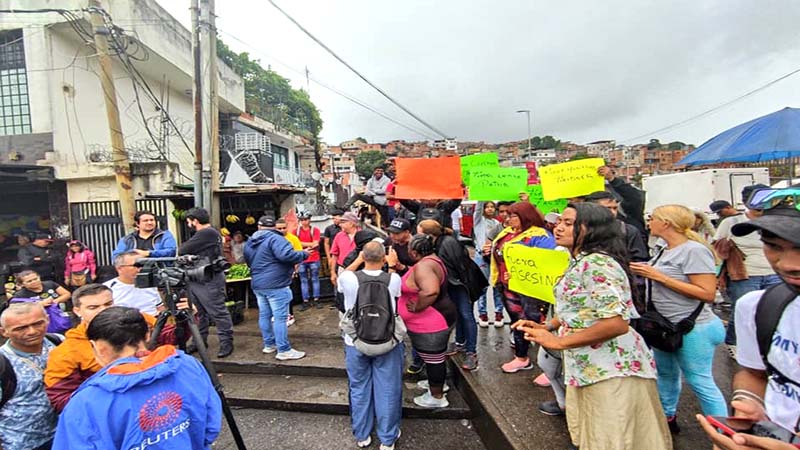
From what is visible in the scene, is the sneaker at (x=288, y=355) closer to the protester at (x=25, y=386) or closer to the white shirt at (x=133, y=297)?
the white shirt at (x=133, y=297)

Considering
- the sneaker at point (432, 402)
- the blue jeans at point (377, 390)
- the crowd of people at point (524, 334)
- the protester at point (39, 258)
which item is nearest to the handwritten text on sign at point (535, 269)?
the crowd of people at point (524, 334)

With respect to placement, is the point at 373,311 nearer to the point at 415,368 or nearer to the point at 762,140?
Result: the point at 415,368

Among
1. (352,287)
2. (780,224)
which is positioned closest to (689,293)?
(780,224)

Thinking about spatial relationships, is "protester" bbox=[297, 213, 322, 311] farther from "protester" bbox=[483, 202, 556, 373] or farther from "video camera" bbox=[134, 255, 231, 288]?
"protester" bbox=[483, 202, 556, 373]

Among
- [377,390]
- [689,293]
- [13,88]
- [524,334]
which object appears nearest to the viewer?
[689,293]

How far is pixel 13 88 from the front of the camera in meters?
8.96

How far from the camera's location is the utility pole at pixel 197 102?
5824 millimetres

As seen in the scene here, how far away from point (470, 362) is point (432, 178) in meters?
2.46

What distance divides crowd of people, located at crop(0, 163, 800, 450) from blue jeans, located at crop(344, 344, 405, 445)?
1 centimetres

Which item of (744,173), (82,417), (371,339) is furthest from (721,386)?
(744,173)

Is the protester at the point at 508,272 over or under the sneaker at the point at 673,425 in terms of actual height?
over

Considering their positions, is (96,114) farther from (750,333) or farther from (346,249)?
(750,333)

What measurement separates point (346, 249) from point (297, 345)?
1487mm

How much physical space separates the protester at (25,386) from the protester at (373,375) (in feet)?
6.04
